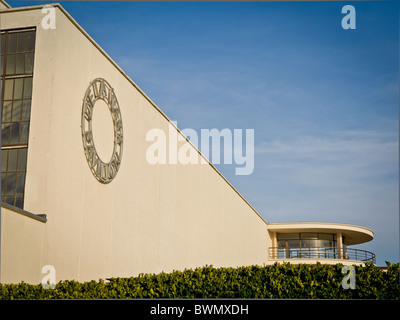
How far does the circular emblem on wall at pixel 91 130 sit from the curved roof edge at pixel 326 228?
81.6ft

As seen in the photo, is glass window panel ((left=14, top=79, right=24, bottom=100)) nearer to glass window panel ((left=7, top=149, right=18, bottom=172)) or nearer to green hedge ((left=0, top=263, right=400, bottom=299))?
glass window panel ((left=7, top=149, right=18, bottom=172))

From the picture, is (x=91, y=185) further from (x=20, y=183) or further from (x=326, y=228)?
(x=326, y=228)

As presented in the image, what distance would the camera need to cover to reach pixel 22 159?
35.9 feet

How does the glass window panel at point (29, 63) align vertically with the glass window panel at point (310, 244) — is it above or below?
above

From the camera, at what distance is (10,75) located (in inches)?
452

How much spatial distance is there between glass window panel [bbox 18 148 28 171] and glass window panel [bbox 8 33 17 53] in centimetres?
232

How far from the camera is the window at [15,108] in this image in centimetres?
1086

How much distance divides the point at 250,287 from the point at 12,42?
748 cm

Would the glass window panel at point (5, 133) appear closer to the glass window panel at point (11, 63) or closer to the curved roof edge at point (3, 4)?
the glass window panel at point (11, 63)

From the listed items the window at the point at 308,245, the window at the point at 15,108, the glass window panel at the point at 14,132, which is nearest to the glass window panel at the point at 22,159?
the window at the point at 15,108

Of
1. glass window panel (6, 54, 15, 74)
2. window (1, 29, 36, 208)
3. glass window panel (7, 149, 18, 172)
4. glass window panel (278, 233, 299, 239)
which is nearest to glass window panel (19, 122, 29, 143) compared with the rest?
window (1, 29, 36, 208)

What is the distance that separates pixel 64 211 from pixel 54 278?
143cm

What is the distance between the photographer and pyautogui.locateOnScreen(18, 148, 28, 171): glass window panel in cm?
1087
